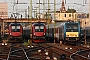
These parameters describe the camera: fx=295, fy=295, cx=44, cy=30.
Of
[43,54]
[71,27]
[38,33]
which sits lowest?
[38,33]

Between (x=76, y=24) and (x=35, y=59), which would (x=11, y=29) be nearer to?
(x=76, y=24)

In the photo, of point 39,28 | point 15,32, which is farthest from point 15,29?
point 39,28

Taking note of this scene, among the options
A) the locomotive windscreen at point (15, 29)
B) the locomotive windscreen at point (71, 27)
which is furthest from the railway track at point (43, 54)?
the locomotive windscreen at point (15, 29)

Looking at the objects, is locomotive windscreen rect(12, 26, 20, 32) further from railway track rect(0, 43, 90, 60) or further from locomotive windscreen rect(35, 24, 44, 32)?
railway track rect(0, 43, 90, 60)

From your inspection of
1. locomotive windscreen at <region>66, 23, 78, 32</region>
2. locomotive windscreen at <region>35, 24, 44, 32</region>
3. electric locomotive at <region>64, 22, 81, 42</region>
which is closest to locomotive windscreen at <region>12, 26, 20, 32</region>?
locomotive windscreen at <region>35, 24, 44, 32</region>

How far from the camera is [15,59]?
1648cm

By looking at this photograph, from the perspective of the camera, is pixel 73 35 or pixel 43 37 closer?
pixel 73 35

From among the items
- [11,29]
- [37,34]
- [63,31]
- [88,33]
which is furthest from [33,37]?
[88,33]

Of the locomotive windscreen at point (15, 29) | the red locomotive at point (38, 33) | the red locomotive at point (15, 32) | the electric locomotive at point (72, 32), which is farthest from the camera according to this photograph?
the locomotive windscreen at point (15, 29)

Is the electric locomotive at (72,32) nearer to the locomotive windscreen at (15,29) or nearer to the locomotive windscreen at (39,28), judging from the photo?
the locomotive windscreen at (39,28)

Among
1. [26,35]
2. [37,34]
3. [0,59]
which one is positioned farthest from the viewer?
[26,35]

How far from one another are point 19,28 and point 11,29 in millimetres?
1079

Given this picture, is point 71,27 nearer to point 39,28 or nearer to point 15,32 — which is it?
point 39,28

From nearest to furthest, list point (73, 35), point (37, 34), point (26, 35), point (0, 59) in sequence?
point (0, 59), point (73, 35), point (37, 34), point (26, 35)
